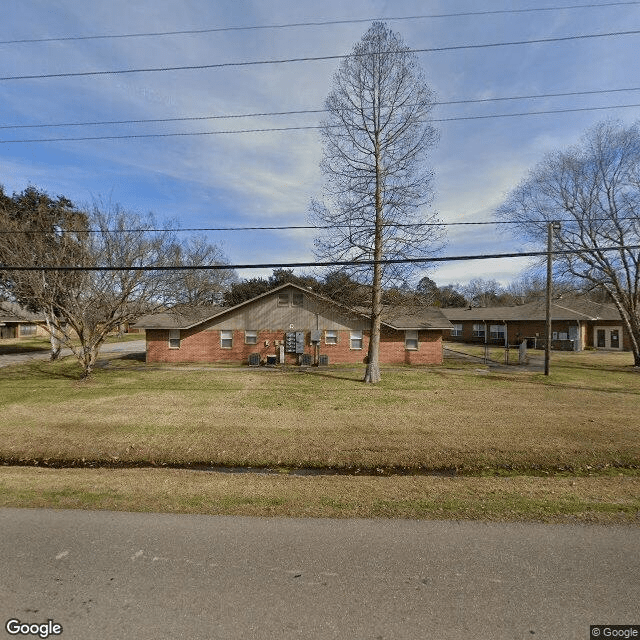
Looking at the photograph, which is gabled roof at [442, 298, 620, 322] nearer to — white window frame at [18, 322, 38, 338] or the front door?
the front door

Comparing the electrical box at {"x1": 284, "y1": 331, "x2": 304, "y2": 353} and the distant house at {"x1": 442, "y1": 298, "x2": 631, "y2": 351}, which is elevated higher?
the distant house at {"x1": 442, "y1": 298, "x2": 631, "y2": 351}

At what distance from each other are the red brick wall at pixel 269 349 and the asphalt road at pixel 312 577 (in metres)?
20.6

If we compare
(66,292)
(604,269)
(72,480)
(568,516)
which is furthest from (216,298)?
(568,516)

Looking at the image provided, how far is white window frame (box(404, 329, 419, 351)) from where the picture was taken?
2514 centimetres

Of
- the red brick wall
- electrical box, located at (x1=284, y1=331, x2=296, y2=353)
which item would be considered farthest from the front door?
electrical box, located at (x1=284, y1=331, x2=296, y2=353)

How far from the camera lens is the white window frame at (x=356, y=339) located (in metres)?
25.5

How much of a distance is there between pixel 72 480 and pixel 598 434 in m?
11.3

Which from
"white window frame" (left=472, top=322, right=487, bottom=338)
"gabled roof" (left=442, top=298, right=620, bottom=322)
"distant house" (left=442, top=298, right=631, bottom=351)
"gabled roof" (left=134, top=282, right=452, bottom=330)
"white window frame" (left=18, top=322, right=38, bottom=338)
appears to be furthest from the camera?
"white window frame" (left=18, top=322, right=38, bottom=338)

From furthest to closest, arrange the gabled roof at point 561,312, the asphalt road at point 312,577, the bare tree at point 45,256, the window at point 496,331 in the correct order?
1. the window at point 496,331
2. the gabled roof at point 561,312
3. the bare tree at point 45,256
4. the asphalt road at point 312,577

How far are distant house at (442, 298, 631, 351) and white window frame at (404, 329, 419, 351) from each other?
527 inches

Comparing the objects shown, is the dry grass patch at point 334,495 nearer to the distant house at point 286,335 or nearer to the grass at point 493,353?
the distant house at point 286,335

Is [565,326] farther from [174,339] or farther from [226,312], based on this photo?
[174,339]

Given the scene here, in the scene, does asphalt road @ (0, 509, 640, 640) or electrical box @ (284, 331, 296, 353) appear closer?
asphalt road @ (0, 509, 640, 640)

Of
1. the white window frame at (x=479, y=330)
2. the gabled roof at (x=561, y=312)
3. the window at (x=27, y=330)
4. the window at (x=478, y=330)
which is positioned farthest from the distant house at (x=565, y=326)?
the window at (x=27, y=330)
